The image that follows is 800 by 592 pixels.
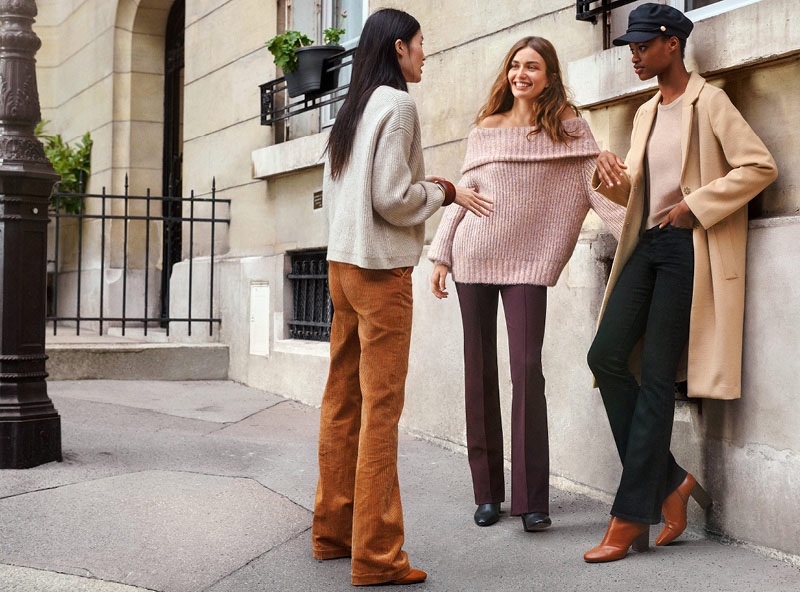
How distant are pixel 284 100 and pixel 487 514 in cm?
500

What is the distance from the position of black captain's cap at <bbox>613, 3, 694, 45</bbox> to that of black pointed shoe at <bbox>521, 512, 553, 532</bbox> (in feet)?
6.32

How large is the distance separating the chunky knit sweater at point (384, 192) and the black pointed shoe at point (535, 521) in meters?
1.30

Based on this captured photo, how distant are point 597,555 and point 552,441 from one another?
1325mm

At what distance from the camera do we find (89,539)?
4.05 m

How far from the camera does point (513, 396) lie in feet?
14.1

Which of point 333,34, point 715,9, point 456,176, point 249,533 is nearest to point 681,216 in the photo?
point 715,9

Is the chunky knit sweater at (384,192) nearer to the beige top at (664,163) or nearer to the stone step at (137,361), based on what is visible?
the beige top at (664,163)

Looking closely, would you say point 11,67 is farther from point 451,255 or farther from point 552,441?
point 552,441

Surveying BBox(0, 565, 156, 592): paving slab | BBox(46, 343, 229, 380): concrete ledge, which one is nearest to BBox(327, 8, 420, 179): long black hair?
BBox(0, 565, 156, 592): paving slab

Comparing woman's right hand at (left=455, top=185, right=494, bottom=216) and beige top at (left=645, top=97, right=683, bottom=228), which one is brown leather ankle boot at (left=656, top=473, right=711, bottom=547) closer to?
beige top at (left=645, top=97, right=683, bottom=228)

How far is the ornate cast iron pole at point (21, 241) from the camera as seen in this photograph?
5.35 m

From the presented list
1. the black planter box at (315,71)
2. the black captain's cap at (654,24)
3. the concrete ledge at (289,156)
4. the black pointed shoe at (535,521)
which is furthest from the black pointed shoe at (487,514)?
the black planter box at (315,71)

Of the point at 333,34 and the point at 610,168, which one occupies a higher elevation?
the point at 333,34

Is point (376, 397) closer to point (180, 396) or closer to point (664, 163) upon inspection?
point (664, 163)
